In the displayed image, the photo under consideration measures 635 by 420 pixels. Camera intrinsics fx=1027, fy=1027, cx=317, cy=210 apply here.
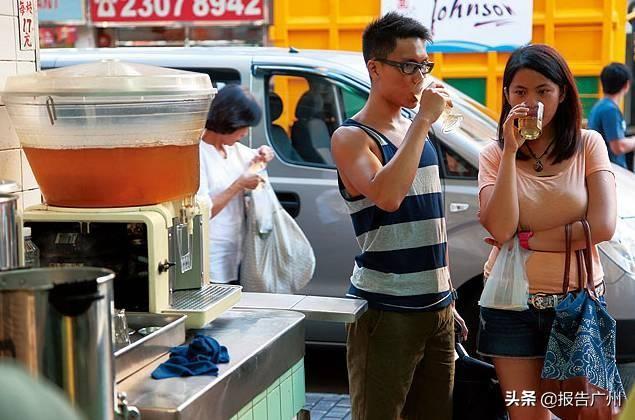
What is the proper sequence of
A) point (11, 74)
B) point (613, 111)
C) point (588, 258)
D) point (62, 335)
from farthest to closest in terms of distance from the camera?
1. point (613, 111)
2. point (588, 258)
3. point (11, 74)
4. point (62, 335)

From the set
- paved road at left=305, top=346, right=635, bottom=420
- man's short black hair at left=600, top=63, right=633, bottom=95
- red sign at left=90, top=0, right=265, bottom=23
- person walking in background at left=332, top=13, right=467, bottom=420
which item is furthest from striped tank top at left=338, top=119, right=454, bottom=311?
red sign at left=90, top=0, right=265, bottom=23

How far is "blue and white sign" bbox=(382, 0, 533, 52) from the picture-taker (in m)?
9.05

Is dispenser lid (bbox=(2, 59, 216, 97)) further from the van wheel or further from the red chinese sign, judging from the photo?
A: the van wheel

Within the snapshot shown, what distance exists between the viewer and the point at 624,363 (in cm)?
596

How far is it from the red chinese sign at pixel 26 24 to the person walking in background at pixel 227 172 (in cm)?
215

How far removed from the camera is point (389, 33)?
12.6ft

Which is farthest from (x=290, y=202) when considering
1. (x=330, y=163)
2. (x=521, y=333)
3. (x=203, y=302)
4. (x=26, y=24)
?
(x=203, y=302)

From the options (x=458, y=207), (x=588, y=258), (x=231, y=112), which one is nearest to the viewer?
(x=588, y=258)

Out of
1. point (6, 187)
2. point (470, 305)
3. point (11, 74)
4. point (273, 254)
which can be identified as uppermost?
point (11, 74)

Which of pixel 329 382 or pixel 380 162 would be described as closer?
pixel 380 162

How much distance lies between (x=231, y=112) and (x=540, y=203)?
7.61 feet

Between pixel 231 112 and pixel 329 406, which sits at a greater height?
pixel 231 112

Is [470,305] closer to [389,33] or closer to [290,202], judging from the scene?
[290,202]

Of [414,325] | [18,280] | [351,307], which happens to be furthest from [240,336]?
[18,280]
